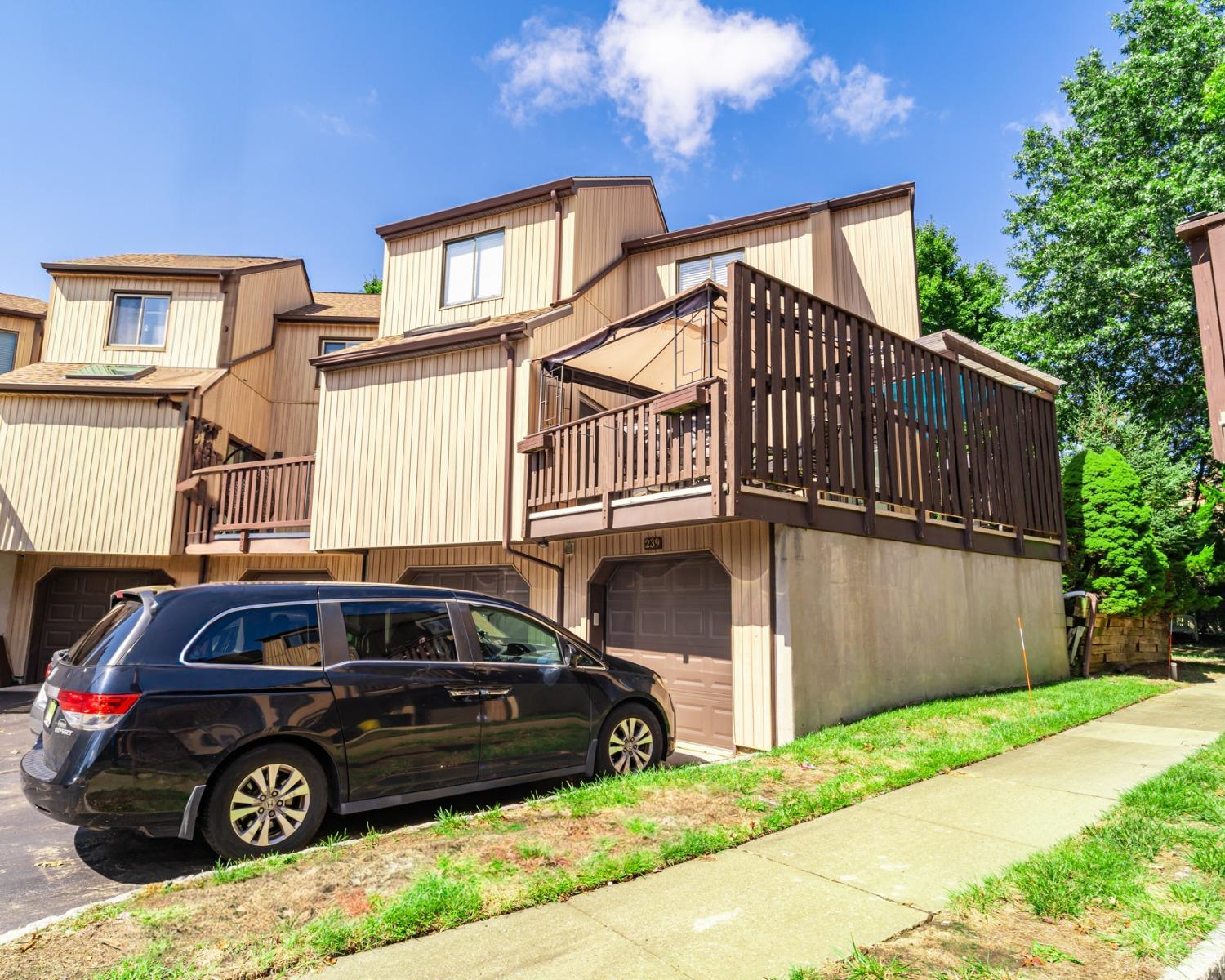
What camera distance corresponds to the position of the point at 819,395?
9.10 m

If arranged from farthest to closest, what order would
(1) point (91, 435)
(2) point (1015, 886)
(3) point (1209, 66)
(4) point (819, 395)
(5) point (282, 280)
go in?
1. (3) point (1209, 66)
2. (5) point (282, 280)
3. (1) point (91, 435)
4. (4) point (819, 395)
5. (2) point (1015, 886)

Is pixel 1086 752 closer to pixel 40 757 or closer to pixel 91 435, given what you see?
pixel 40 757

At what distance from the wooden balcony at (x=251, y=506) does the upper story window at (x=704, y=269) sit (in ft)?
26.3

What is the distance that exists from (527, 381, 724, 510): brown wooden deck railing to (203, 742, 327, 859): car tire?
4882 mm

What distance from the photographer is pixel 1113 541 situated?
45.7 feet

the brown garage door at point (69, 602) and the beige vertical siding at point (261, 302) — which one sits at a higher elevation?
the beige vertical siding at point (261, 302)

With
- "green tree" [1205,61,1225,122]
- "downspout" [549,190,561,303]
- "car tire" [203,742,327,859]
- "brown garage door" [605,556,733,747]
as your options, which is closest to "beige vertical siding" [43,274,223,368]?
"downspout" [549,190,561,303]

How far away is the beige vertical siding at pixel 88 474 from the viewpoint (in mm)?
14016

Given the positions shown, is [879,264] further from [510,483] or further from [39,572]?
[39,572]

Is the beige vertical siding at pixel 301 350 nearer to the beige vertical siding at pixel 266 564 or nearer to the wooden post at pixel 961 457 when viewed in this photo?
the beige vertical siding at pixel 266 564

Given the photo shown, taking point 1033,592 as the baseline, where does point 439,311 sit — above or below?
above

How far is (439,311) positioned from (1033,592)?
12.5 meters

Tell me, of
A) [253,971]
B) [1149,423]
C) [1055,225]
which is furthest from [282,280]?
[1149,423]

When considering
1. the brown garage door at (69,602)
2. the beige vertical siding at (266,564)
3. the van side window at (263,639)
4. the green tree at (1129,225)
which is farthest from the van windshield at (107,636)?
the green tree at (1129,225)
